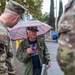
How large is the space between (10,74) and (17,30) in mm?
2397

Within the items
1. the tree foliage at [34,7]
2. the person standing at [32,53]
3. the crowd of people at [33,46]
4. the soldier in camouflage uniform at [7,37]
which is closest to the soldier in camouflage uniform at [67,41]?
the crowd of people at [33,46]

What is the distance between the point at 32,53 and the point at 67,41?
3.93m

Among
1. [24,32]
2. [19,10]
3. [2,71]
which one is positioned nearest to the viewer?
[2,71]

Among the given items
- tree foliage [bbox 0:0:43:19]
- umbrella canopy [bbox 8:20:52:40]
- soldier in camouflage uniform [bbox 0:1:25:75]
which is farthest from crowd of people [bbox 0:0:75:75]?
tree foliage [bbox 0:0:43:19]

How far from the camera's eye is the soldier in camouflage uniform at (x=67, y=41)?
7.49 feet

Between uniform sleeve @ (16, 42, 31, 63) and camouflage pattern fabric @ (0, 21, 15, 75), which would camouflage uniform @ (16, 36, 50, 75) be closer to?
uniform sleeve @ (16, 42, 31, 63)

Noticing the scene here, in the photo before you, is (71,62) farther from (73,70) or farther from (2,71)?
(2,71)

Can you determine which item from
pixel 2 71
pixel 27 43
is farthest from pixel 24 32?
pixel 2 71

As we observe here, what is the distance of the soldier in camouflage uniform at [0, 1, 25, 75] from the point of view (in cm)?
439

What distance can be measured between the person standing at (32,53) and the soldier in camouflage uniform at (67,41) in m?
3.86

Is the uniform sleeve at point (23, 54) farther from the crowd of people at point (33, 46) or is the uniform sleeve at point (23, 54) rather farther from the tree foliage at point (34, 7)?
the tree foliage at point (34, 7)

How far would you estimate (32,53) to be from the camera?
6238 millimetres

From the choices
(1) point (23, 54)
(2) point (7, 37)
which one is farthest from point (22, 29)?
(2) point (7, 37)

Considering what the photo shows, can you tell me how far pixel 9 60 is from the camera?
4.79 metres
